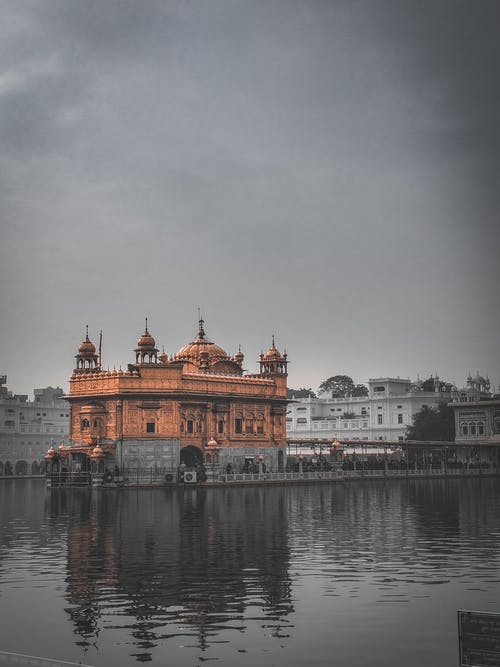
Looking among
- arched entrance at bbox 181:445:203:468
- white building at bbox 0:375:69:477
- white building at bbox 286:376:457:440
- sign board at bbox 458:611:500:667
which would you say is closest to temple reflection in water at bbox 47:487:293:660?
sign board at bbox 458:611:500:667

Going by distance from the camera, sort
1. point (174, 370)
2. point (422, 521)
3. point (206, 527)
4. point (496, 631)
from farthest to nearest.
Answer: point (174, 370), point (422, 521), point (206, 527), point (496, 631)

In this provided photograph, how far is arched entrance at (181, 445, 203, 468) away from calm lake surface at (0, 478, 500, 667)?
1759 inches

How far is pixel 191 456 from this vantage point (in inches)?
3531

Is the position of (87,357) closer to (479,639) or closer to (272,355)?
(272,355)

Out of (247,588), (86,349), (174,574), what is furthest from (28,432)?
(247,588)

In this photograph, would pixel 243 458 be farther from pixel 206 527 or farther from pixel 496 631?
pixel 496 631

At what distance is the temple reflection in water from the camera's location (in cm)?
1881

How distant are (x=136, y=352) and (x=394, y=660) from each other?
71.8m

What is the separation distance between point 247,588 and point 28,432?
114110 mm

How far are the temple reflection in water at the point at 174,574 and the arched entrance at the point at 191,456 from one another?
4100cm

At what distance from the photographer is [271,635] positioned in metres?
17.9

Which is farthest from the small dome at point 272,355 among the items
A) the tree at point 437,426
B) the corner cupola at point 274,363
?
the tree at point 437,426

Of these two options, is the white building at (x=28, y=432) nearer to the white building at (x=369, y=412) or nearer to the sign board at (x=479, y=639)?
the white building at (x=369, y=412)

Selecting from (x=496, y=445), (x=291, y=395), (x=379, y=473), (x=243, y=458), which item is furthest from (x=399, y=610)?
(x=291, y=395)
